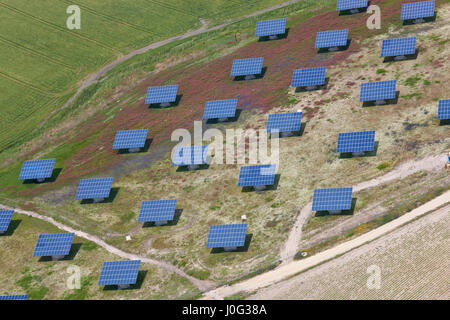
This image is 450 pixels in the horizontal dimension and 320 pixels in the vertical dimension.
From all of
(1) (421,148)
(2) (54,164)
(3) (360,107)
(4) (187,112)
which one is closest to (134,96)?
(4) (187,112)

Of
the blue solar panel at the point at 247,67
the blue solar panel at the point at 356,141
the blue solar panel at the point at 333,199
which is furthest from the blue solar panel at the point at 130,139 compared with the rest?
the blue solar panel at the point at 333,199

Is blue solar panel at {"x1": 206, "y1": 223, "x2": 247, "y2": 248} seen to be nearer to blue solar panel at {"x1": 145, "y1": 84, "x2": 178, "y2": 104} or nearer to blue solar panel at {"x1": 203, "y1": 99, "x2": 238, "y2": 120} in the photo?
blue solar panel at {"x1": 203, "y1": 99, "x2": 238, "y2": 120}

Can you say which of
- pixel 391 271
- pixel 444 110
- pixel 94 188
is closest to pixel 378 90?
pixel 444 110

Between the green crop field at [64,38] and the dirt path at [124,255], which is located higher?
the green crop field at [64,38]

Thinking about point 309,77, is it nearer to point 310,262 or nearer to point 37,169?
point 310,262

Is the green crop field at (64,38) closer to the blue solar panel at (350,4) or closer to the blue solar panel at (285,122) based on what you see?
the blue solar panel at (350,4)

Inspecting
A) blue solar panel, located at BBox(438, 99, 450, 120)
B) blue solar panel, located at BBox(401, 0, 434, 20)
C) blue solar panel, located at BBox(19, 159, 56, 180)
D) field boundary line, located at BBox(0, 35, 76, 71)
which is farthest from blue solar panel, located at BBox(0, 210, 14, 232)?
blue solar panel, located at BBox(401, 0, 434, 20)

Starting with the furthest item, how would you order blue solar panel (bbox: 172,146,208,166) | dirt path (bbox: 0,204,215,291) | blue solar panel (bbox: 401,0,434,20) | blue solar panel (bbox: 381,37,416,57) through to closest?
blue solar panel (bbox: 401,0,434,20) → blue solar panel (bbox: 381,37,416,57) → blue solar panel (bbox: 172,146,208,166) → dirt path (bbox: 0,204,215,291)
